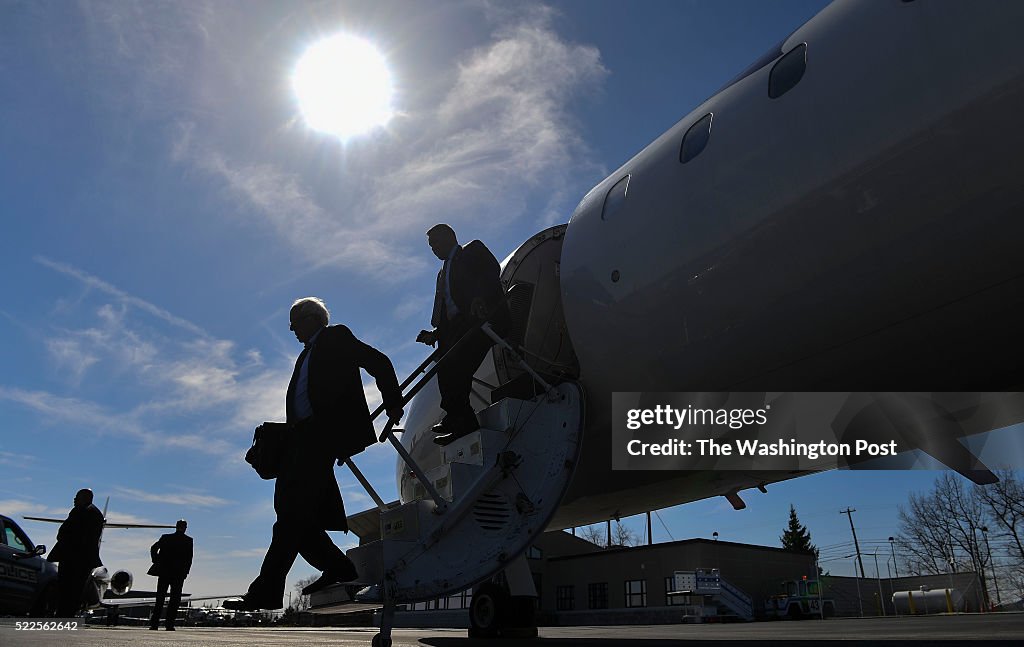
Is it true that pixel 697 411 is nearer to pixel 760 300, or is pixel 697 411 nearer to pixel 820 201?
pixel 760 300

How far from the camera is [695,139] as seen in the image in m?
4.57

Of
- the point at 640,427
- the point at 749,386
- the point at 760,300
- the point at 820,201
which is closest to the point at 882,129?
the point at 820,201

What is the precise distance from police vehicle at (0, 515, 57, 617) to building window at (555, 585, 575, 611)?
2841 cm

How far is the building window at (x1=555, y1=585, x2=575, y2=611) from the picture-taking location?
33.8 m

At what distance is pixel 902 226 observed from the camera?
3246 mm

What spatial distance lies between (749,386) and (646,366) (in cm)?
70

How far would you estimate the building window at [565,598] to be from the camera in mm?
33781

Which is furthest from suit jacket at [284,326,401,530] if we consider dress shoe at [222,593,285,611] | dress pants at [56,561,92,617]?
dress pants at [56,561,92,617]

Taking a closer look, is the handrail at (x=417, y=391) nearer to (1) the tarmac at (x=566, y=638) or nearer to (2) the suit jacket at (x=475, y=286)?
(2) the suit jacket at (x=475, y=286)

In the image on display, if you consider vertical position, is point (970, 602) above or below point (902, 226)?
below

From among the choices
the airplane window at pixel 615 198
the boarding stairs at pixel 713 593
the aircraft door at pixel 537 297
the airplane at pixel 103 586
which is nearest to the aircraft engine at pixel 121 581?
the airplane at pixel 103 586

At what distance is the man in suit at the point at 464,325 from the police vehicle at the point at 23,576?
5981mm

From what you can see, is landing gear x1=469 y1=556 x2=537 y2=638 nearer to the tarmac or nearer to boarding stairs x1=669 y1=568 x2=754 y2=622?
the tarmac

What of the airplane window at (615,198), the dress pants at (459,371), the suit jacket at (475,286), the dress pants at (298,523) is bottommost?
the dress pants at (298,523)
